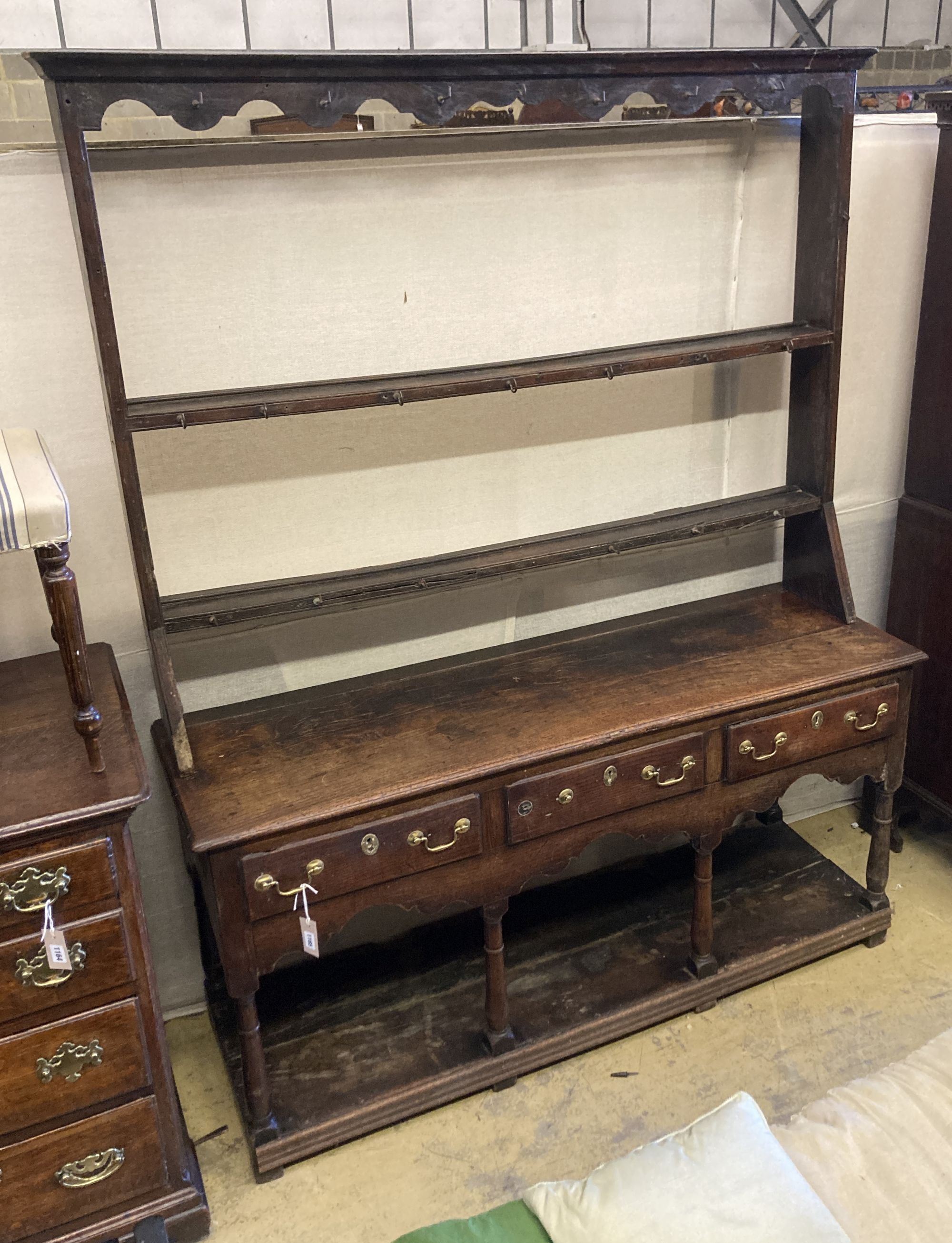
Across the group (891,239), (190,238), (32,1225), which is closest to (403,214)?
(190,238)

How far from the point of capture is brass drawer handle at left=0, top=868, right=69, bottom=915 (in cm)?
161

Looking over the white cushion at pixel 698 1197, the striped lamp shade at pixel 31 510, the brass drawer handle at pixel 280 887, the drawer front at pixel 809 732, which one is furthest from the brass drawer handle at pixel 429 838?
the striped lamp shade at pixel 31 510

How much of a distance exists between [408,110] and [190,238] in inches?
18.8

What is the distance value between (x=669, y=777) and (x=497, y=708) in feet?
1.27

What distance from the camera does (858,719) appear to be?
2.35 meters

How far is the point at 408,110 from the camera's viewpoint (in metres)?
1.82

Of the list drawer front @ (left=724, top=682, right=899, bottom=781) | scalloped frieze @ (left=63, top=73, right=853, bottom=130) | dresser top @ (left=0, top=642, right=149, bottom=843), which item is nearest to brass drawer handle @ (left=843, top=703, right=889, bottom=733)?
drawer front @ (left=724, top=682, right=899, bottom=781)

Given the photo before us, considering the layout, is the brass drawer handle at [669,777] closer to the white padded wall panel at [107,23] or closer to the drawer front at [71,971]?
the drawer front at [71,971]

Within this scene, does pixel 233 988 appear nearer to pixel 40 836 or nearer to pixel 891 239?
pixel 40 836

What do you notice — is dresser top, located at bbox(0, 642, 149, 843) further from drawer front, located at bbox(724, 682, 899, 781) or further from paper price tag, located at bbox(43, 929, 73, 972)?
drawer front, located at bbox(724, 682, 899, 781)

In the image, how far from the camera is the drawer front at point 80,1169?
177 centimetres

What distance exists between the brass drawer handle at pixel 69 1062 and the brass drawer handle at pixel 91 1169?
0.17 metres

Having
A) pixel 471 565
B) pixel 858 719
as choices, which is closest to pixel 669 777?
pixel 858 719

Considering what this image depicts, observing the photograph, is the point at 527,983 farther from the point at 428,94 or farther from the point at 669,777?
the point at 428,94
